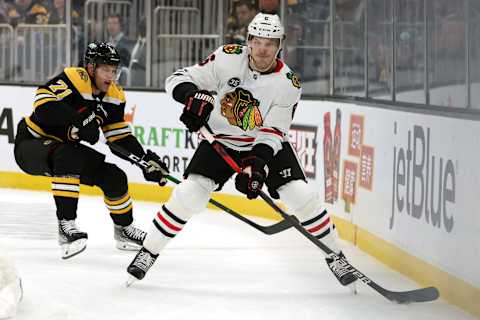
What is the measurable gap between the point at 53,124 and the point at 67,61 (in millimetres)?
3808

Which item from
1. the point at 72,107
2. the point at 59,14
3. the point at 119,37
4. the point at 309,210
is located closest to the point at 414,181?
the point at 309,210

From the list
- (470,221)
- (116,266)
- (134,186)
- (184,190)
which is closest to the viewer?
(470,221)

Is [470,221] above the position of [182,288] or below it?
above

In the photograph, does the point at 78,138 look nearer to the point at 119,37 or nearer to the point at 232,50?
the point at 232,50

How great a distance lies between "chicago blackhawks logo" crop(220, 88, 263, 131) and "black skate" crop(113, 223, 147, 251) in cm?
127

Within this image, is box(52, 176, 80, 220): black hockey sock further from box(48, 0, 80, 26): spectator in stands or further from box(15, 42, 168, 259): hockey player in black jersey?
box(48, 0, 80, 26): spectator in stands

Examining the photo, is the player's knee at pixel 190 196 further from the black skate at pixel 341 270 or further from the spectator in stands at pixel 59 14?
the spectator in stands at pixel 59 14

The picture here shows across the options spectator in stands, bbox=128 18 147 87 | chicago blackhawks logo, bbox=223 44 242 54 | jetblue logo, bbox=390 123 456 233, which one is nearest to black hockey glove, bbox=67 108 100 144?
chicago blackhawks logo, bbox=223 44 242 54

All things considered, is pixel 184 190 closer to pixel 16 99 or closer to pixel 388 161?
pixel 388 161

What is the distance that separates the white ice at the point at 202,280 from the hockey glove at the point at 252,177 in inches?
17.3

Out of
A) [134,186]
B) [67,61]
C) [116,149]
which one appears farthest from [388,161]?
[67,61]

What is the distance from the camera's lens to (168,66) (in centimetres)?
890

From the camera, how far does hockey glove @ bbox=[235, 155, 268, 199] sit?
4.66 meters

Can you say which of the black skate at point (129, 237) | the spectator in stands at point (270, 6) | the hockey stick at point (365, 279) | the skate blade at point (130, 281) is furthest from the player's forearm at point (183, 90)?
the spectator in stands at point (270, 6)
